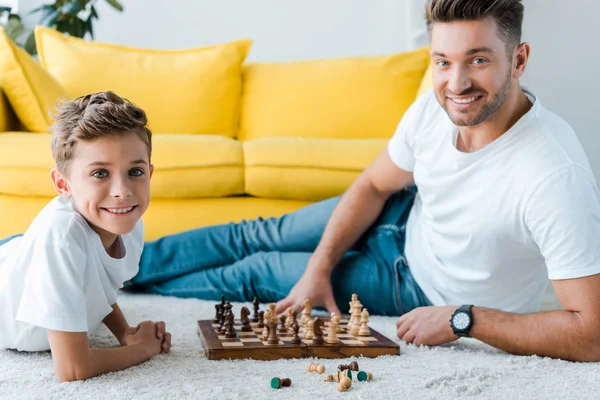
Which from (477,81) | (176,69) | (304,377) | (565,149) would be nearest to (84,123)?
(304,377)

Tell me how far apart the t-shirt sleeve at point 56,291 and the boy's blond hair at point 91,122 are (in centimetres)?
21

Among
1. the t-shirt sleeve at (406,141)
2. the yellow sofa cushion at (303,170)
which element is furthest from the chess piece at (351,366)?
the yellow sofa cushion at (303,170)

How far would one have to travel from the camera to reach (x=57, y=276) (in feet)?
4.43

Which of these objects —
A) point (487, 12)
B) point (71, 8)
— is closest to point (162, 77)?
point (71, 8)

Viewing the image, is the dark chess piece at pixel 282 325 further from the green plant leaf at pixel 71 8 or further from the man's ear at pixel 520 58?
the green plant leaf at pixel 71 8

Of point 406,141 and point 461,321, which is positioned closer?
point 461,321

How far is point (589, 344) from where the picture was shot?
1.51 metres

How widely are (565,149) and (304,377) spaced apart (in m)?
0.78

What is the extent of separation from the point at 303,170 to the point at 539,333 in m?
1.32

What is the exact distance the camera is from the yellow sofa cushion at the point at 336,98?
3.22 metres

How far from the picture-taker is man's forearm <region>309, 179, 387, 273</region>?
213 centimetres

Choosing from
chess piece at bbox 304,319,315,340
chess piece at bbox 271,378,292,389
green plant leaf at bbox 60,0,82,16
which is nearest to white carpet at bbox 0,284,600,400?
chess piece at bbox 271,378,292,389

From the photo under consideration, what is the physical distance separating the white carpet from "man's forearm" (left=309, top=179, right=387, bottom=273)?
1.69 feet

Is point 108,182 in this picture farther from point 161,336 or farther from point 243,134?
point 243,134
